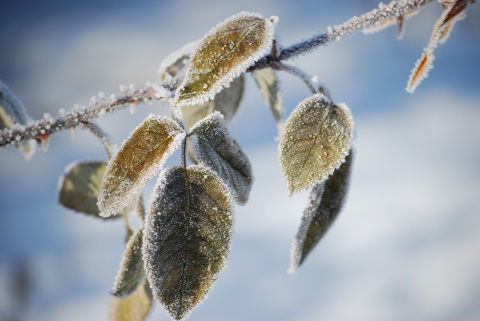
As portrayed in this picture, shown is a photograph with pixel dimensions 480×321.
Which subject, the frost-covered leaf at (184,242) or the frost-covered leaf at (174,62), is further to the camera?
the frost-covered leaf at (174,62)

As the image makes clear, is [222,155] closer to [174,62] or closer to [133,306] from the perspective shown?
[174,62]

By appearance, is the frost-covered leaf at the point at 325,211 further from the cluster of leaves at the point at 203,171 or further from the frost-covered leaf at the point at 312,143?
the frost-covered leaf at the point at 312,143

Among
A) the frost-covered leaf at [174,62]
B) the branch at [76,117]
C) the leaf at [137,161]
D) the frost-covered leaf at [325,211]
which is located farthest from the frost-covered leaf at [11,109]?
the frost-covered leaf at [325,211]

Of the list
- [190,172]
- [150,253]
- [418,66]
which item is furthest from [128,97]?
[418,66]

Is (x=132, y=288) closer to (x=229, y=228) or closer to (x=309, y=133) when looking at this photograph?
(x=229, y=228)

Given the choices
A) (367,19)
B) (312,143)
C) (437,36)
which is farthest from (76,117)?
(437,36)

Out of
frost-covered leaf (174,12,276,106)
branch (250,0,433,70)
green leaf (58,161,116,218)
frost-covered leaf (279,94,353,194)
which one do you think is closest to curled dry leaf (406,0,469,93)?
Result: branch (250,0,433,70)
